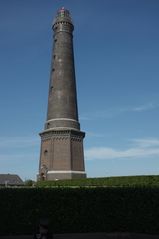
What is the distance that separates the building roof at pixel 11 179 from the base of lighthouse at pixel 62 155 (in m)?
36.0

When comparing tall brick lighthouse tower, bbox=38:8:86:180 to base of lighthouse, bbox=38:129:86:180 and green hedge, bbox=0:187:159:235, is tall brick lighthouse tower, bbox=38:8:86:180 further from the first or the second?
green hedge, bbox=0:187:159:235

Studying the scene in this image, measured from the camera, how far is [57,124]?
54.3 meters

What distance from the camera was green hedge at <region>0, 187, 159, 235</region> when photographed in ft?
64.6

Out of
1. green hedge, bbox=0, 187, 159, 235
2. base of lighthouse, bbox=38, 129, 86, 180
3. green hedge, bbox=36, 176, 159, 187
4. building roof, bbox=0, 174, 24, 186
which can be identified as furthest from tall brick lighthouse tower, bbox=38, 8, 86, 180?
building roof, bbox=0, 174, 24, 186

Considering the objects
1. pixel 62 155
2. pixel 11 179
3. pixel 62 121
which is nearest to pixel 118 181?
pixel 62 155

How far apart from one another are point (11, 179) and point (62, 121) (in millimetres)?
42191

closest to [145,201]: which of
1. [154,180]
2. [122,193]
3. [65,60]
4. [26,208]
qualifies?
[122,193]

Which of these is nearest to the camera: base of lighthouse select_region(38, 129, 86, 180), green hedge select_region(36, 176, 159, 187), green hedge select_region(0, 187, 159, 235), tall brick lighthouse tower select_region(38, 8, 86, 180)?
green hedge select_region(0, 187, 159, 235)

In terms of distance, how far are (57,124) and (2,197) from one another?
114 ft

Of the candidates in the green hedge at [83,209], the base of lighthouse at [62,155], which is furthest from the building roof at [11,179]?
the green hedge at [83,209]

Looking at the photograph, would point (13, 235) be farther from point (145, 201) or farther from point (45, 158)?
point (45, 158)

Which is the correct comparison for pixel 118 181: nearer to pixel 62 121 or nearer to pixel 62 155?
pixel 62 155

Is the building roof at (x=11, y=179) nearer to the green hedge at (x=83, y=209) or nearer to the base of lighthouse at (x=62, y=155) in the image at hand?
the base of lighthouse at (x=62, y=155)

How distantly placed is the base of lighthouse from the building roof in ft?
118
